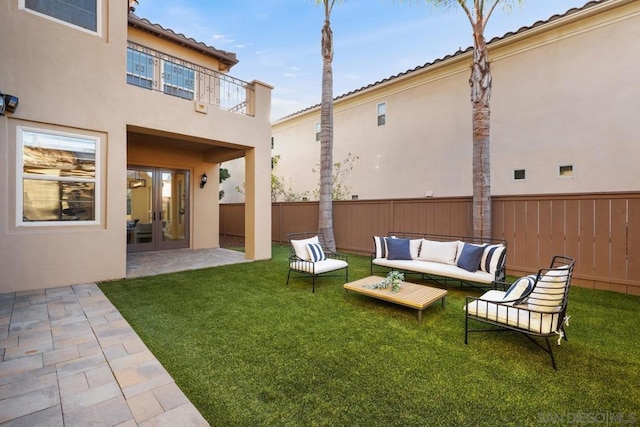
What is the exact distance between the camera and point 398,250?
6.33 meters

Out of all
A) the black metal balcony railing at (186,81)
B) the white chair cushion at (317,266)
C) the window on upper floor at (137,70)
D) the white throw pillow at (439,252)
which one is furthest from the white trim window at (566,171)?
the window on upper floor at (137,70)

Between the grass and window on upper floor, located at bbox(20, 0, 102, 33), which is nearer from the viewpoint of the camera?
the grass

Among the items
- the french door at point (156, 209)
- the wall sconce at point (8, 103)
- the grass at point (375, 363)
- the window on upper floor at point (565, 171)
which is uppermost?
the wall sconce at point (8, 103)

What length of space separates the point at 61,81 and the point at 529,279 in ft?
27.1

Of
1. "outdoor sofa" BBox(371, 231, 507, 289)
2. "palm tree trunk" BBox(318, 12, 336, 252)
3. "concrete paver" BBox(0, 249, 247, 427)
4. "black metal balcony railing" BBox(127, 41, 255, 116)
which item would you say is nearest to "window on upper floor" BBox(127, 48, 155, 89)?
"black metal balcony railing" BBox(127, 41, 255, 116)

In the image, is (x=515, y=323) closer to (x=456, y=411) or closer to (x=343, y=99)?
(x=456, y=411)

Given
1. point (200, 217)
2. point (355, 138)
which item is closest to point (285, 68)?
point (355, 138)

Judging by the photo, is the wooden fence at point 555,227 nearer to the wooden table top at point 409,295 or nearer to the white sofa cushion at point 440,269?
the white sofa cushion at point 440,269

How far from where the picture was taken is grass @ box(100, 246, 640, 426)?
87.7 inches

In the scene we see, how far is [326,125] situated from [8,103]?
676 centimetres

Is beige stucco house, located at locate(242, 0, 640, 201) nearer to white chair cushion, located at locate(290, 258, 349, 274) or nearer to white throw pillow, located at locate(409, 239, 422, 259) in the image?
white throw pillow, located at locate(409, 239, 422, 259)

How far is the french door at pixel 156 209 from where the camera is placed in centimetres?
948

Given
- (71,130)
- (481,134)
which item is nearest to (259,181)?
(71,130)

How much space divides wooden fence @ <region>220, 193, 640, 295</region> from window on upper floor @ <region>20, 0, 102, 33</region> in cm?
807
